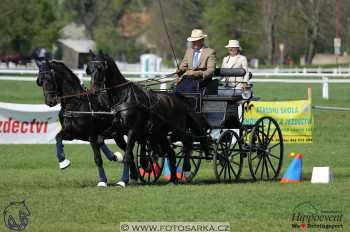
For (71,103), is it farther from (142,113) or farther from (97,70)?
(142,113)

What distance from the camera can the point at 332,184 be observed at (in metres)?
14.6

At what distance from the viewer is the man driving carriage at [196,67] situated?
49.4 feet

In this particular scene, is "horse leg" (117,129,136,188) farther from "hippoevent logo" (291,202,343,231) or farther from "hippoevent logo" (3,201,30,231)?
"hippoevent logo" (291,202,343,231)

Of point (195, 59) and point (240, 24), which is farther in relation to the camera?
point (240, 24)

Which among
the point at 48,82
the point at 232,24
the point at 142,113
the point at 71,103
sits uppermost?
the point at 48,82

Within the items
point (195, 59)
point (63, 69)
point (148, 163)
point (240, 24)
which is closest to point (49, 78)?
point (63, 69)

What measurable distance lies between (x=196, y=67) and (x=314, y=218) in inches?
183

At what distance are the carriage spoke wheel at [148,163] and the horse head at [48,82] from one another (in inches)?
64.5

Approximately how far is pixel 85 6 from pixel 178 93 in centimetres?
10454

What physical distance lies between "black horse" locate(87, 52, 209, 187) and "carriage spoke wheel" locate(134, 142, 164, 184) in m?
0.27

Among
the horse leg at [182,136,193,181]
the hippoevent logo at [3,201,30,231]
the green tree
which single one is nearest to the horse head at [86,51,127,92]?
the horse leg at [182,136,193,181]

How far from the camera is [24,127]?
22.0m

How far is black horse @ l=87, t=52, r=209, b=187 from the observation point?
14.1 m

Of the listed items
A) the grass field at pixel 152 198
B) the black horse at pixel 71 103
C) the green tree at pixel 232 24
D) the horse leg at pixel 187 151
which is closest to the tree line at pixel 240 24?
the green tree at pixel 232 24
